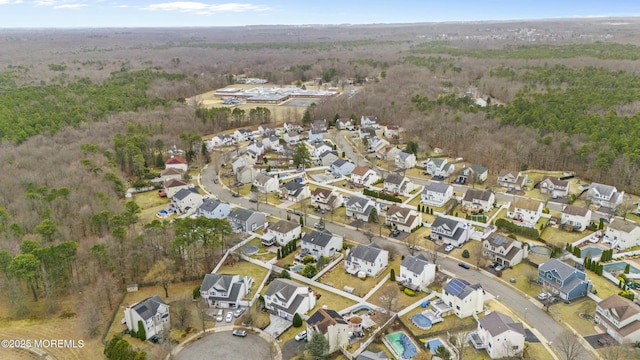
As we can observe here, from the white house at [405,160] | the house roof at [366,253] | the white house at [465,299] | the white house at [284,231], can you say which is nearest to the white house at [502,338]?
the white house at [465,299]

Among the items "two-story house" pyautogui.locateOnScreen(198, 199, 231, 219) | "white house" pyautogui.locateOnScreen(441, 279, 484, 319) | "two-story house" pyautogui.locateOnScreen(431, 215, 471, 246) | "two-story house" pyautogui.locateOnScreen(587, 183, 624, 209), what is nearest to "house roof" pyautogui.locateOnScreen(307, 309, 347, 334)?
"white house" pyautogui.locateOnScreen(441, 279, 484, 319)

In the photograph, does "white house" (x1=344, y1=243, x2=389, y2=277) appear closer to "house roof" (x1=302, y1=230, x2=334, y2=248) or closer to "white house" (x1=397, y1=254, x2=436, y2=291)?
"white house" (x1=397, y1=254, x2=436, y2=291)

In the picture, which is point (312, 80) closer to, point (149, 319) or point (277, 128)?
point (277, 128)

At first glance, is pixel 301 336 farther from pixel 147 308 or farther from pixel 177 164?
pixel 177 164

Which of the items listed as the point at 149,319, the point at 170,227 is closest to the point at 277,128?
the point at 170,227

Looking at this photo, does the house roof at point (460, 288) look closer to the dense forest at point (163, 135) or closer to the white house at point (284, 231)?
the white house at point (284, 231)

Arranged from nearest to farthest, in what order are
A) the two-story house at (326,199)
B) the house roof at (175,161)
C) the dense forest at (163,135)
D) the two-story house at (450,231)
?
the dense forest at (163,135), the two-story house at (450,231), the two-story house at (326,199), the house roof at (175,161)
